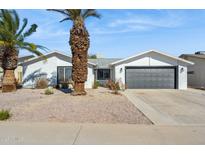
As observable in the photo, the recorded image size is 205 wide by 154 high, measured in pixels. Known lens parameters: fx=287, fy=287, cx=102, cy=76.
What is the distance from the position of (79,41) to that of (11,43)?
6487 millimetres

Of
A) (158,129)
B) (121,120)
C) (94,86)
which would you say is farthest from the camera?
(94,86)

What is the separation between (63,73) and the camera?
2903 centimetres

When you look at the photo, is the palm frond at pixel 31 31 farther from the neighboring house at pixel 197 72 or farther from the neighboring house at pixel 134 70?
the neighboring house at pixel 197 72

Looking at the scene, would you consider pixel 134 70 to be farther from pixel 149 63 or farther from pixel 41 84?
pixel 41 84

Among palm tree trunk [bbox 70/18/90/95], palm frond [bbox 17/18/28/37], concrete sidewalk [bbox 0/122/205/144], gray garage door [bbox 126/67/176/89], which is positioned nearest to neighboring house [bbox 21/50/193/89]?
gray garage door [bbox 126/67/176/89]

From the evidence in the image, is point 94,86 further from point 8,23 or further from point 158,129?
point 158,129

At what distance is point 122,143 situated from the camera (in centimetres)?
670

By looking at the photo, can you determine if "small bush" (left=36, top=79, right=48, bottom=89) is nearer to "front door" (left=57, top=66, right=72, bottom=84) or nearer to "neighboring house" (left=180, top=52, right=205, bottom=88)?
"front door" (left=57, top=66, right=72, bottom=84)

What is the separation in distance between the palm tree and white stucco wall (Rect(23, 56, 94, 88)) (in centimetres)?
541

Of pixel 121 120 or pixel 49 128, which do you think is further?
pixel 121 120

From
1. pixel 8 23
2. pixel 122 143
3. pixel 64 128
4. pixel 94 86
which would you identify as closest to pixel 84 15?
pixel 8 23

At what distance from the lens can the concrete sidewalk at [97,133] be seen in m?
6.91
